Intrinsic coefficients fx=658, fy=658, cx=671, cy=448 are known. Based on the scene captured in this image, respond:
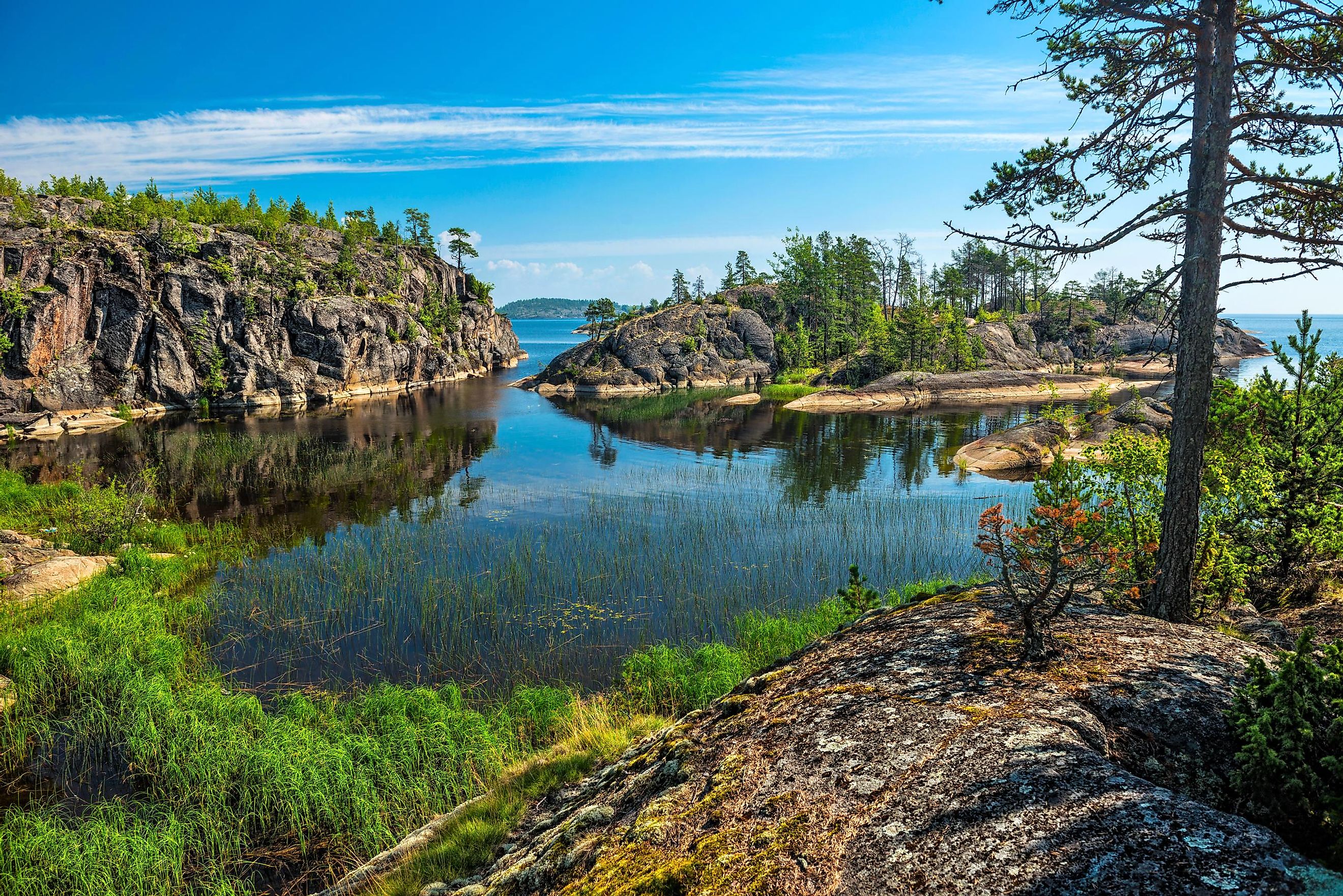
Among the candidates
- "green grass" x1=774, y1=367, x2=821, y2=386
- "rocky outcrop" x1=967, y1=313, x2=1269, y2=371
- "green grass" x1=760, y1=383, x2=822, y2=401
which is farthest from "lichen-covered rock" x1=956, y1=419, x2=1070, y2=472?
"green grass" x1=774, y1=367, x2=821, y2=386

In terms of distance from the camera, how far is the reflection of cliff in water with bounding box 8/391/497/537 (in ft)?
84.6

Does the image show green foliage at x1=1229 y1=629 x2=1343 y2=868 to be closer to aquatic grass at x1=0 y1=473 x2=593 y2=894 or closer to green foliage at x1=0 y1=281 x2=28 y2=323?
aquatic grass at x1=0 y1=473 x2=593 y2=894

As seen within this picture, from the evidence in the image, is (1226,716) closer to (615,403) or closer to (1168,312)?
(1168,312)

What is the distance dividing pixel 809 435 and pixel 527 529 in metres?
26.5

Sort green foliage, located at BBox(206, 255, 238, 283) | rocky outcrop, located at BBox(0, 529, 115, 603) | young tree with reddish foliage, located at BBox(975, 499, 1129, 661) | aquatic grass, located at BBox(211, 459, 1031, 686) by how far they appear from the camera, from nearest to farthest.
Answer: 1. young tree with reddish foliage, located at BBox(975, 499, 1129, 661)
2. aquatic grass, located at BBox(211, 459, 1031, 686)
3. rocky outcrop, located at BBox(0, 529, 115, 603)
4. green foliage, located at BBox(206, 255, 238, 283)

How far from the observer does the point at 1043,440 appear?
33906mm

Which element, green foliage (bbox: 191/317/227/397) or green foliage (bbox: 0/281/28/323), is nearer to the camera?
green foliage (bbox: 0/281/28/323)

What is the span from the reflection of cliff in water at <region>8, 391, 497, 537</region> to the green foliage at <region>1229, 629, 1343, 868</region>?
24.3 meters

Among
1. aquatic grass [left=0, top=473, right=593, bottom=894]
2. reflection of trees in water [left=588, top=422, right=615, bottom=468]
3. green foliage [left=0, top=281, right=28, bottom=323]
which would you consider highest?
green foliage [left=0, top=281, right=28, bottom=323]

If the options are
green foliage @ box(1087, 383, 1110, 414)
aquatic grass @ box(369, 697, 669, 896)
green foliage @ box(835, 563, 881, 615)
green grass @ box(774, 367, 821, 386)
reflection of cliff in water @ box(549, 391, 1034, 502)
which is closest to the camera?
aquatic grass @ box(369, 697, 669, 896)

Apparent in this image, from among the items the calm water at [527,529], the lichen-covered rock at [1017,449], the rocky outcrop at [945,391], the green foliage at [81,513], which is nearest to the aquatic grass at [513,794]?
the calm water at [527,529]

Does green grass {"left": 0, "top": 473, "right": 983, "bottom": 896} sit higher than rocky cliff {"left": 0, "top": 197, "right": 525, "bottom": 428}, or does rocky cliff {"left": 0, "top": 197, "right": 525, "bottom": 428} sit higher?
rocky cliff {"left": 0, "top": 197, "right": 525, "bottom": 428}

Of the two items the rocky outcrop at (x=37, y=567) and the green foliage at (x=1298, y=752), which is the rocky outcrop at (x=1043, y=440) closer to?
the green foliage at (x=1298, y=752)

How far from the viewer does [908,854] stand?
3377 millimetres
